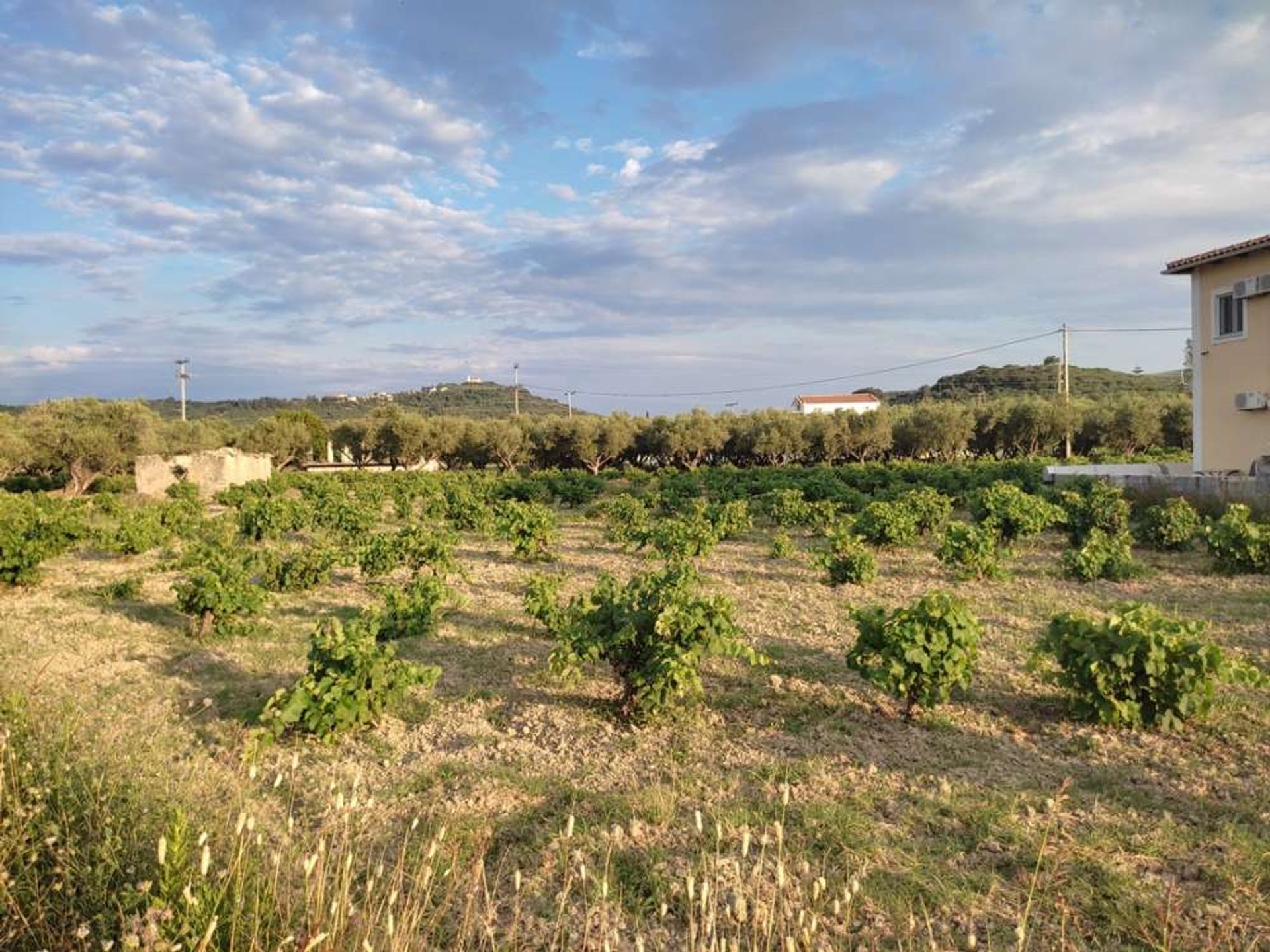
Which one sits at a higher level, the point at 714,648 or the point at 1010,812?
the point at 714,648

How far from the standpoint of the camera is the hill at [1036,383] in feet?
270

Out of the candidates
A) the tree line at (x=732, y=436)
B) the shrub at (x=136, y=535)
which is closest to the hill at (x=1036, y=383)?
the tree line at (x=732, y=436)

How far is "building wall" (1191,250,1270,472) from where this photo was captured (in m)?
20.4

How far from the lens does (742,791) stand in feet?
15.9

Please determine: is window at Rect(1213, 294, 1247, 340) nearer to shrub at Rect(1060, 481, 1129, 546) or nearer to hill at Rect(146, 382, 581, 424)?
shrub at Rect(1060, 481, 1129, 546)

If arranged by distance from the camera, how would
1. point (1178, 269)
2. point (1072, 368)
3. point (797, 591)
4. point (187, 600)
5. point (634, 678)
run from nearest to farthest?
point (634, 678)
point (187, 600)
point (797, 591)
point (1178, 269)
point (1072, 368)

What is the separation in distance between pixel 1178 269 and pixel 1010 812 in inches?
901

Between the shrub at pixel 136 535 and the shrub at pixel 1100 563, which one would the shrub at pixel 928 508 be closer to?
the shrub at pixel 1100 563

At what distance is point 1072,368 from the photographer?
9531cm

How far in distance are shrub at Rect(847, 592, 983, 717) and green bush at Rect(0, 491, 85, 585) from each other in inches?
433

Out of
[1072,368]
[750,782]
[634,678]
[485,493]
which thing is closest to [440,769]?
[634,678]

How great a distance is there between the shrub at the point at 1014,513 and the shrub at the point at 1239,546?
215 cm

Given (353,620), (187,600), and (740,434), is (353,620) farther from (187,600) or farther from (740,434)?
(740,434)

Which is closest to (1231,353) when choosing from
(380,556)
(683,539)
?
(683,539)
